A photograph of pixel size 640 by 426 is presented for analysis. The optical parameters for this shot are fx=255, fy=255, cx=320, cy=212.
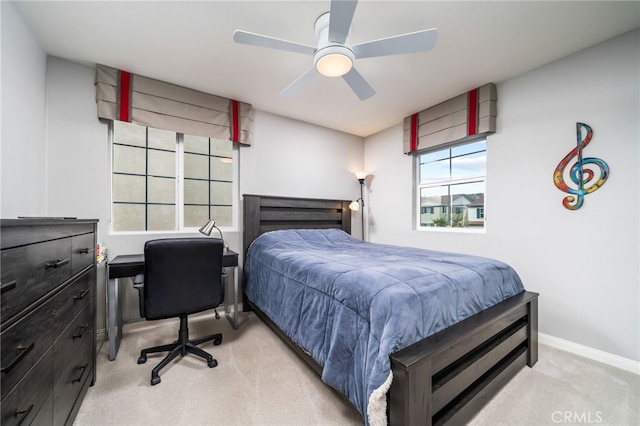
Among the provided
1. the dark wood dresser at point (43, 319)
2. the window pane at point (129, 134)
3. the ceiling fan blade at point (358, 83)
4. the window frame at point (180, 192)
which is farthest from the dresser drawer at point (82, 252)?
the ceiling fan blade at point (358, 83)

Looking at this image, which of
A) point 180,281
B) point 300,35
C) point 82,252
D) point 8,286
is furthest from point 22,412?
point 300,35

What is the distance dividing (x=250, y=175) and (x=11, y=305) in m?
2.54

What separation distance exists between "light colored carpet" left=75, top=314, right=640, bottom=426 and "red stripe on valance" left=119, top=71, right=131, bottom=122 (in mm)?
2125

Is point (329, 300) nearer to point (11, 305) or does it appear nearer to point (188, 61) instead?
point (11, 305)

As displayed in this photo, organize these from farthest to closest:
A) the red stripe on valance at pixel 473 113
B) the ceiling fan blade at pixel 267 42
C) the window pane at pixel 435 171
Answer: the window pane at pixel 435 171, the red stripe on valance at pixel 473 113, the ceiling fan blade at pixel 267 42

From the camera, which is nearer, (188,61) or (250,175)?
(188,61)

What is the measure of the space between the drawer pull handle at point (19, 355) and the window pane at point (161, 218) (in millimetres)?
1994

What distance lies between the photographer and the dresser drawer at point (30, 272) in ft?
2.61

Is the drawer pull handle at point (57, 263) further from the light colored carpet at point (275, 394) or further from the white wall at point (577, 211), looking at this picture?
the white wall at point (577, 211)

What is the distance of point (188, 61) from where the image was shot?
2.30 m

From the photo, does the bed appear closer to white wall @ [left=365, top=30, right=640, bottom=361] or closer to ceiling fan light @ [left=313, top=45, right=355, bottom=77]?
white wall @ [left=365, top=30, right=640, bottom=361]

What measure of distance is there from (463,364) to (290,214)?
98.0 inches

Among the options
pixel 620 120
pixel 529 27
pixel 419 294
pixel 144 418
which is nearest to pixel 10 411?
pixel 144 418

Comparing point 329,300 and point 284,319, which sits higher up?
point 329,300
